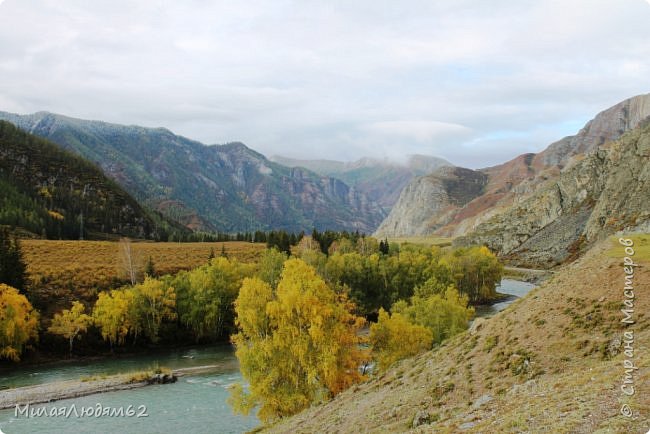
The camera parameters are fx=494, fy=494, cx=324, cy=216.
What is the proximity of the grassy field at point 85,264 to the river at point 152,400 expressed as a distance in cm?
1757

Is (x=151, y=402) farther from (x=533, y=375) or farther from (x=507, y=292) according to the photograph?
(x=507, y=292)

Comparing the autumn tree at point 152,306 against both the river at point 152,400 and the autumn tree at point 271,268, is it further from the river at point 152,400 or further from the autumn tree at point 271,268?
the autumn tree at point 271,268

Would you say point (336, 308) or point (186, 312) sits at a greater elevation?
point (336, 308)

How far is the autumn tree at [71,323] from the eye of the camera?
74.0 m

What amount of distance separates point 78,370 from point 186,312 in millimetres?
20985

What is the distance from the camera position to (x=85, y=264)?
99062 millimetres

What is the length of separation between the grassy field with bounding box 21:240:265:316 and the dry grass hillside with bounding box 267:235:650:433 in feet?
223

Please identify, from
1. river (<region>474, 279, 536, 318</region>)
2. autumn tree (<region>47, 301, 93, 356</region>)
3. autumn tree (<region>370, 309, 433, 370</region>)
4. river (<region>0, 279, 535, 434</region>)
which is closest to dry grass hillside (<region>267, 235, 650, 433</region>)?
autumn tree (<region>370, 309, 433, 370</region>)

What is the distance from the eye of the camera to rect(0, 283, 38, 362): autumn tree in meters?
66.8

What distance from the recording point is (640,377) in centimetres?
1602

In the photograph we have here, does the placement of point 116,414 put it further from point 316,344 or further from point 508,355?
point 508,355

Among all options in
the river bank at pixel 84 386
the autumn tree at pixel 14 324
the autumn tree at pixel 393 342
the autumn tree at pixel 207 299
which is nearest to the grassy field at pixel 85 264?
the autumn tree at pixel 14 324

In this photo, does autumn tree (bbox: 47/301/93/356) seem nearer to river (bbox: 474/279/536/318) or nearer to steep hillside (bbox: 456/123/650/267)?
river (bbox: 474/279/536/318)

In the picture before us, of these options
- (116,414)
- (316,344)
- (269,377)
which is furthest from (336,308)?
(116,414)
